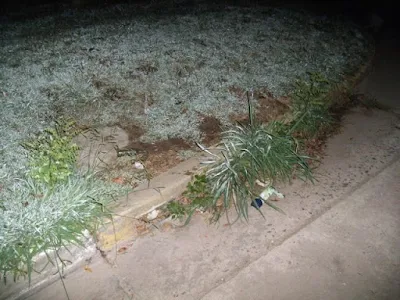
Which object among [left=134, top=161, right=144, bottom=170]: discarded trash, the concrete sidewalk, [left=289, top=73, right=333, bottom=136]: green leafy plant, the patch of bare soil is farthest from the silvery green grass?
the concrete sidewalk

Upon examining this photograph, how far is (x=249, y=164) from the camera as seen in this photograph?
3.19 m

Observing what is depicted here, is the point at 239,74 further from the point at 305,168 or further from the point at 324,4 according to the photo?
the point at 324,4

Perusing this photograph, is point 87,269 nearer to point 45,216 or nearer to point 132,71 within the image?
point 45,216

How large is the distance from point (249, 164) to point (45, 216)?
5.80 ft

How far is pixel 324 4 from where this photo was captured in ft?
25.3

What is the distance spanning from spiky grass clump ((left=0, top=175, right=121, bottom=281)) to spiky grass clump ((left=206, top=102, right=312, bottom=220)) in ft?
3.03

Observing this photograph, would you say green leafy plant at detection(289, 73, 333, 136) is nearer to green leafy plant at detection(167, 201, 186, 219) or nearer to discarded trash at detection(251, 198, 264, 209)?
discarded trash at detection(251, 198, 264, 209)

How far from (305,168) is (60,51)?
3.73 meters

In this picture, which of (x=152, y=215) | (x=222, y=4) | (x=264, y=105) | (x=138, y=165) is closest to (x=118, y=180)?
(x=138, y=165)

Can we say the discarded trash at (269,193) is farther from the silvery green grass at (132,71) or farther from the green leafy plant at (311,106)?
the green leafy plant at (311,106)

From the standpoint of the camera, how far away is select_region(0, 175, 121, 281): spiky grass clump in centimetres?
235

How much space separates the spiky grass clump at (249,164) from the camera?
3.04 m

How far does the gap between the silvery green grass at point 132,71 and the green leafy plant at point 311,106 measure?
26 centimetres

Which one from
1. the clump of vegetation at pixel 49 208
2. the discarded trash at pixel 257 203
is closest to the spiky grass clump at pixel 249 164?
the discarded trash at pixel 257 203
